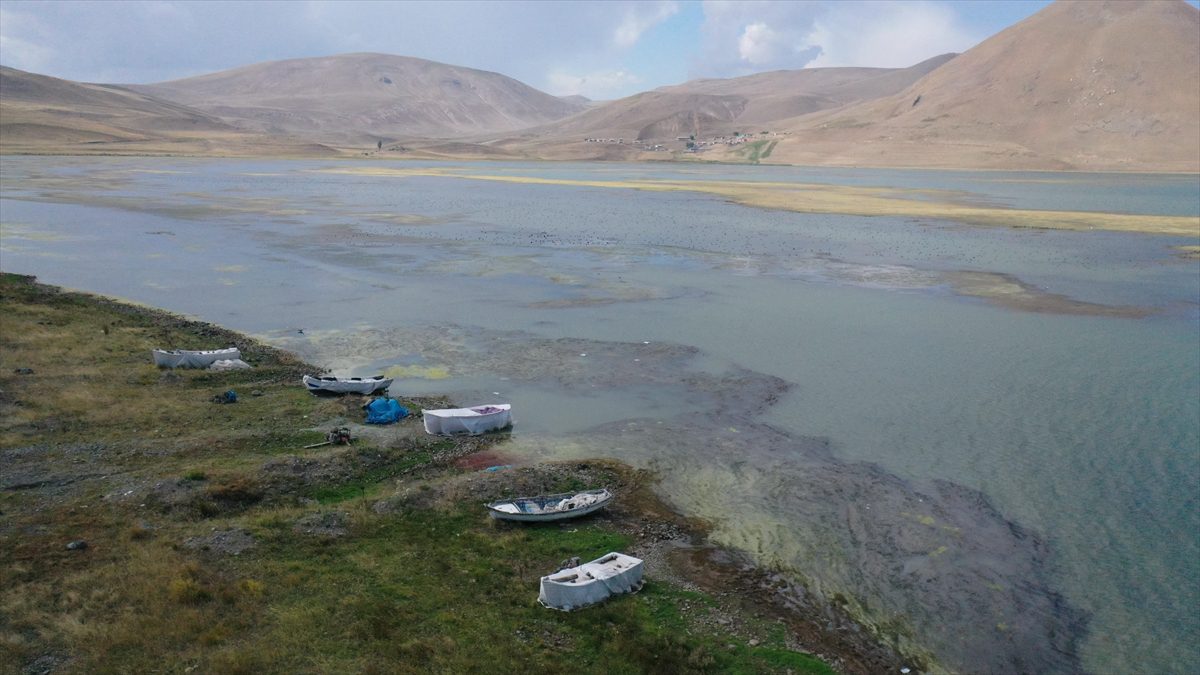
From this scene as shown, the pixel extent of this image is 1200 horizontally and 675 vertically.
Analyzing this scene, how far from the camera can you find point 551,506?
49.2 ft

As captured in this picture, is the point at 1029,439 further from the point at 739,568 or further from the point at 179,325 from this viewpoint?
the point at 179,325

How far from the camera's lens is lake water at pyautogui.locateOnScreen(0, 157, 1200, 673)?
1383cm

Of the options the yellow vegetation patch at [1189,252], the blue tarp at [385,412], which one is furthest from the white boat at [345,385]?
the yellow vegetation patch at [1189,252]

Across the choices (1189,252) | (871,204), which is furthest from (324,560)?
(871,204)

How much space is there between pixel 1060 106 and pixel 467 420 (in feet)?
517

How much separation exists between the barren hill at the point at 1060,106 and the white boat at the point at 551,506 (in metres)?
136

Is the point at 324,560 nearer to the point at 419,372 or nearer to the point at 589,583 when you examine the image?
the point at 589,583

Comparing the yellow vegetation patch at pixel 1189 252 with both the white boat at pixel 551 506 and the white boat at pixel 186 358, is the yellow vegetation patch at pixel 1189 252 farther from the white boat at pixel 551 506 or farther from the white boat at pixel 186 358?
the white boat at pixel 186 358

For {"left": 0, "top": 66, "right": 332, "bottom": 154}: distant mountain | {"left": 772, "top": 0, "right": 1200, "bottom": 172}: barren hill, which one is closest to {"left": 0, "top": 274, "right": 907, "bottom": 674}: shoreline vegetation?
{"left": 0, "top": 66, "right": 332, "bottom": 154}: distant mountain

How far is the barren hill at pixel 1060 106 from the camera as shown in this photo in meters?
133

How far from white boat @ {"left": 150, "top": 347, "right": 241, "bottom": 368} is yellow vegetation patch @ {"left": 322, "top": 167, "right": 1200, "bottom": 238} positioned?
5288 cm

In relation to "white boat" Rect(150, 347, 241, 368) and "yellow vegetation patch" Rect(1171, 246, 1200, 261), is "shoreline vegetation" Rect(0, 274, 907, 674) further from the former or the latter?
"yellow vegetation patch" Rect(1171, 246, 1200, 261)

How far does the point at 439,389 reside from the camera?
22.3 meters

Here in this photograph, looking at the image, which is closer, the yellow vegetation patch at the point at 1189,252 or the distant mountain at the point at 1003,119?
the yellow vegetation patch at the point at 1189,252
